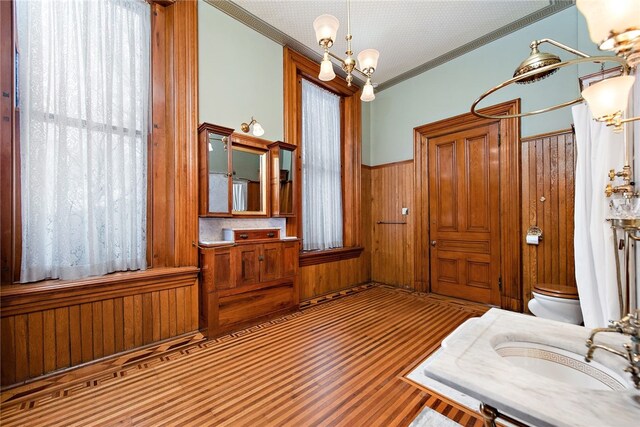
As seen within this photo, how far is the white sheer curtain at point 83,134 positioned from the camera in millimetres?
1890

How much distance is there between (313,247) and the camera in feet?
12.4

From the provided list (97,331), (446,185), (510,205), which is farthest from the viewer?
(446,185)

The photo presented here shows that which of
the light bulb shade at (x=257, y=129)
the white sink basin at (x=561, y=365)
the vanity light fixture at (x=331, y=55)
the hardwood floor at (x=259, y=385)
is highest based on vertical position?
the vanity light fixture at (x=331, y=55)

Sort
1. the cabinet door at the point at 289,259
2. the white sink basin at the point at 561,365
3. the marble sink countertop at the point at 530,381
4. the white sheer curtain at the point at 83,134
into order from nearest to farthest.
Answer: the marble sink countertop at the point at 530,381, the white sink basin at the point at 561,365, the white sheer curtain at the point at 83,134, the cabinet door at the point at 289,259

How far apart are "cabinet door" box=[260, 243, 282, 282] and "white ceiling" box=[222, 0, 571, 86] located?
2536 mm

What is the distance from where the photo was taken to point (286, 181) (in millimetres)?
3225

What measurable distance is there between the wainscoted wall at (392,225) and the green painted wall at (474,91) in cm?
26

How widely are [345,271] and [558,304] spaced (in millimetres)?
2459

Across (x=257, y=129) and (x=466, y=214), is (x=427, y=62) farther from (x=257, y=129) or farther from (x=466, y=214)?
(x=257, y=129)

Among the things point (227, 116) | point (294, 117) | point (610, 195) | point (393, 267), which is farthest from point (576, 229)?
point (227, 116)

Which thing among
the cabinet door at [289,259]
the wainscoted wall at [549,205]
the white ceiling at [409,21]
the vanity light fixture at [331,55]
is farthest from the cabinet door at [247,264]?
the wainscoted wall at [549,205]

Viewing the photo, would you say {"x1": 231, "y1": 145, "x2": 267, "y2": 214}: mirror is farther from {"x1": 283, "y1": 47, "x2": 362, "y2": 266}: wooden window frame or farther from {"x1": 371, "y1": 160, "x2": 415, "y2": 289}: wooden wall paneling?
{"x1": 371, "y1": 160, "x2": 415, "y2": 289}: wooden wall paneling

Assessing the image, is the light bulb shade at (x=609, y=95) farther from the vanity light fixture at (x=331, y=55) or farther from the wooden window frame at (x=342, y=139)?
the wooden window frame at (x=342, y=139)

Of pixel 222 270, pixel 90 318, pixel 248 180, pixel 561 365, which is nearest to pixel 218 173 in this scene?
pixel 248 180
